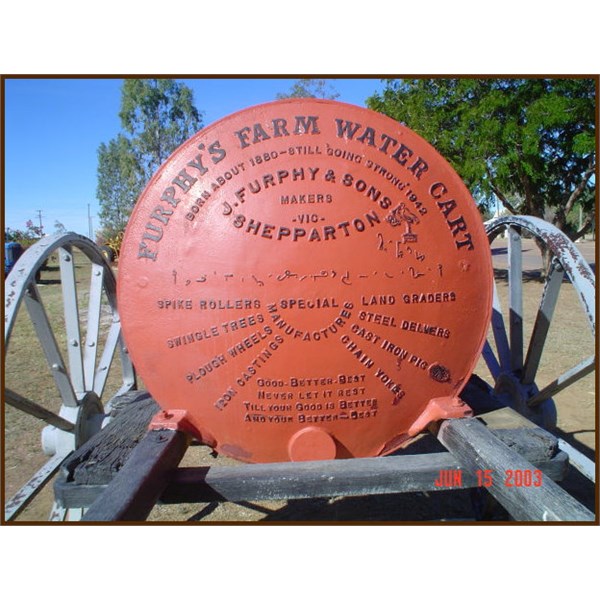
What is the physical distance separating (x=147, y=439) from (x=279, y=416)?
1.63 ft

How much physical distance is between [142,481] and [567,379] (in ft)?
7.34

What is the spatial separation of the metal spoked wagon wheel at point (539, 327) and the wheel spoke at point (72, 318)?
2485 mm

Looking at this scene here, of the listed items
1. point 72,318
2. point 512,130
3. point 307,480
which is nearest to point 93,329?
point 72,318

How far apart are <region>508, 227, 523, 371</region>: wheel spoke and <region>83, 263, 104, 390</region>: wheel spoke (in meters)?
2.63

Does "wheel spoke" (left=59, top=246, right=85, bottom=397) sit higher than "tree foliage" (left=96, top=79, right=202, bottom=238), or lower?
lower

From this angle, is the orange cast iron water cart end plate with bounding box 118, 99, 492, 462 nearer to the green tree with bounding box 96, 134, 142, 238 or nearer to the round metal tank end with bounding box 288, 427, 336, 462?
the round metal tank end with bounding box 288, 427, 336, 462

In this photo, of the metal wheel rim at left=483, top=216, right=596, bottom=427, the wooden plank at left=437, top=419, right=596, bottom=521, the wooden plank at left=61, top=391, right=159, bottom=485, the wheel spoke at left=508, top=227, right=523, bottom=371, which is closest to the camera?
the wooden plank at left=437, top=419, right=596, bottom=521

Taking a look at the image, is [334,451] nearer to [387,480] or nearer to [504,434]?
[387,480]

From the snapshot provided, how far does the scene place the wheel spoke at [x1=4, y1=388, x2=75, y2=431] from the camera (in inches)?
84.8

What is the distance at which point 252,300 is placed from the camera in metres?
1.74

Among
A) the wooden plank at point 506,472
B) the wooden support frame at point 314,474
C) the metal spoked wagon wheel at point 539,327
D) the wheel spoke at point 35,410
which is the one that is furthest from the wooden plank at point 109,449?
the metal spoked wagon wheel at point 539,327

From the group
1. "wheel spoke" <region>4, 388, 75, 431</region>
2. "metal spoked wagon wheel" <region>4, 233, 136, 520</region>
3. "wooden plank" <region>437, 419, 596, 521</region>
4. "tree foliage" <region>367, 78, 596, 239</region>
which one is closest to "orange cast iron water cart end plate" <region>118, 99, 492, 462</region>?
"wooden plank" <region>437, 419, 596, 521</region>

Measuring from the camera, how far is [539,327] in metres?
2.66

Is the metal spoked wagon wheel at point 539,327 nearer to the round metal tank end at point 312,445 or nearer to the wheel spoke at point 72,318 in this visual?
the round metal tank end at point 312,445
